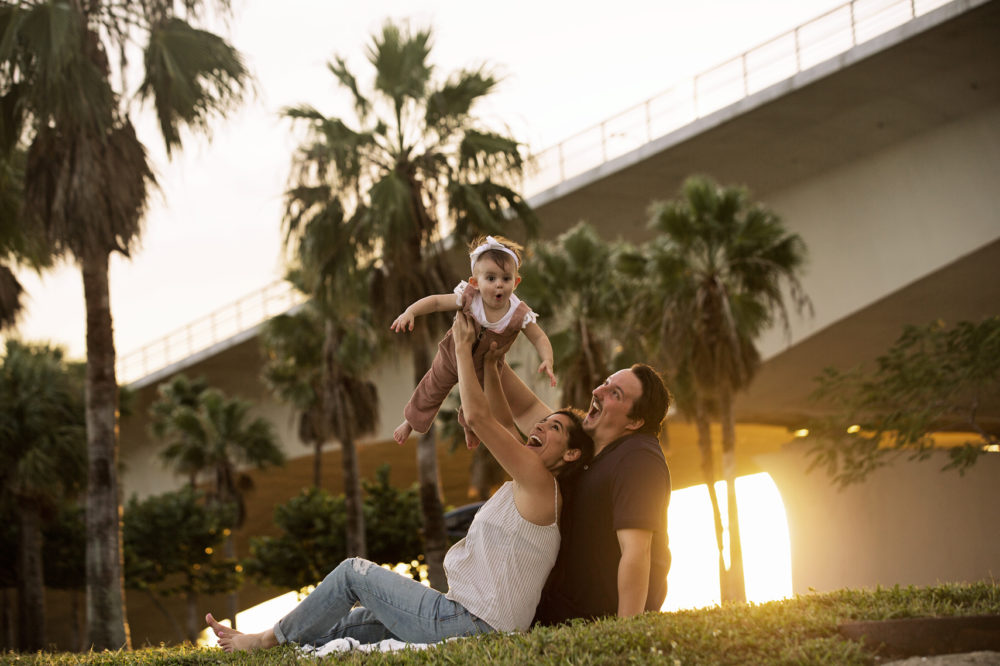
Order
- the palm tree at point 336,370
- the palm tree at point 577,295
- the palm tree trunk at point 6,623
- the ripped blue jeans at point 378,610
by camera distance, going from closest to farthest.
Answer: the ripped blue jeans at point 378,610 → the palm tree at point 577,295 → the palm tree at point 336,370 → the palm tree trunk at point 6,623

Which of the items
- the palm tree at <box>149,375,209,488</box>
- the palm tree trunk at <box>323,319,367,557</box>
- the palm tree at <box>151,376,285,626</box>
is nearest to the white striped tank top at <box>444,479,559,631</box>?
the palm tree trunk at <box>323,319,367,557</box>

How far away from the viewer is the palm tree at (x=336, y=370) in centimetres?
2712

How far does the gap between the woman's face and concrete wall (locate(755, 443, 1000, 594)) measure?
1476 centimetres

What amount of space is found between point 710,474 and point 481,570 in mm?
16820

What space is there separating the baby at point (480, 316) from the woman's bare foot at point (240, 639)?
45.8 inches

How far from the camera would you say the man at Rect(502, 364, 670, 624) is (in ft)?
15.8

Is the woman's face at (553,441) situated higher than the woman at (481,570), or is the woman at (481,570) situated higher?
the woman's face at (553,441)

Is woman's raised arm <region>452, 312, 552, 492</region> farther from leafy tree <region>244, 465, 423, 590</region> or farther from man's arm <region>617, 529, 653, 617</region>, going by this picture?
leafy tree <region>244, 465, 423, 590</region>

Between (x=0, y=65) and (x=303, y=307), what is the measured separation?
16.6m

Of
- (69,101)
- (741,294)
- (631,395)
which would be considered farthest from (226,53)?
(631,395)

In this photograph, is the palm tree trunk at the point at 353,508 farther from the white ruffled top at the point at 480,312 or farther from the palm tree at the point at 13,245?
the white ruffled top at the point at 480,312

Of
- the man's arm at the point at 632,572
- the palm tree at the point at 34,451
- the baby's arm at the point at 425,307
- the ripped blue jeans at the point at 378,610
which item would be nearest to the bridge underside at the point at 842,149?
the palm tree at the point at 34,451

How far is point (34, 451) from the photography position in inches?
1024

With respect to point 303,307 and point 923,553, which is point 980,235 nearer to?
point 923,553
